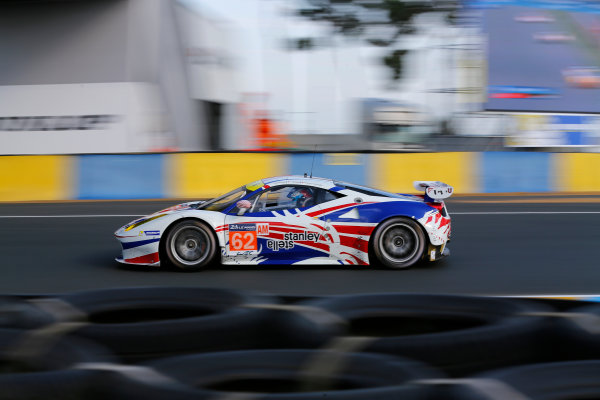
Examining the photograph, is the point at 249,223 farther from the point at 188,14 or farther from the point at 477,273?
the point at 188,14

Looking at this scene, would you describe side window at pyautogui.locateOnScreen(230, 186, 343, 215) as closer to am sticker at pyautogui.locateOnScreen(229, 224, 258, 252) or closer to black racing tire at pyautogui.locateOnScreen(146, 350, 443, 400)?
am sticker at pyautogui.locateOnScreen(229, 224, 258, 252)

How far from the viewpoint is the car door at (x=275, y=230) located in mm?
7488

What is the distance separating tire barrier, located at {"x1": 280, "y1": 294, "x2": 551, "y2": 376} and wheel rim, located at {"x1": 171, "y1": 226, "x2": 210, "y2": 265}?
3.20 meters

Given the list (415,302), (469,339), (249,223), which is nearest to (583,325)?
(469,339)

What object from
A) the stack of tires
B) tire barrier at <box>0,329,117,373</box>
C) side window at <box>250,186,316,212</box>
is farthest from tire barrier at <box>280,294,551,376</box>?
side window at <box>250,186,316,212</box>

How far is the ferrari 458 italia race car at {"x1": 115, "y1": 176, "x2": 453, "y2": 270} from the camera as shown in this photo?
7512 mm

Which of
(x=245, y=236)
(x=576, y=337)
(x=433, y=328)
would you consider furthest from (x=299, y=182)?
(x=576, y=337)

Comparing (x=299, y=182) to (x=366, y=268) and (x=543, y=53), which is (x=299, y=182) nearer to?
(x=366, y=268)

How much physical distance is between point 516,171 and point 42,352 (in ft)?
43.9

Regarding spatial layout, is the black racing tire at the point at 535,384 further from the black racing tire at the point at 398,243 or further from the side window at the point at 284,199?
the side window at the point at 284,199

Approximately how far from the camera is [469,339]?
375 centimetres

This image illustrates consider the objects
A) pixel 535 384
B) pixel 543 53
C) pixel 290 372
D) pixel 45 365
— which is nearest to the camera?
pixel 535 384

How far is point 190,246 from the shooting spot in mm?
7645

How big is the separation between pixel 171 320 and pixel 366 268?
12.4 ft
